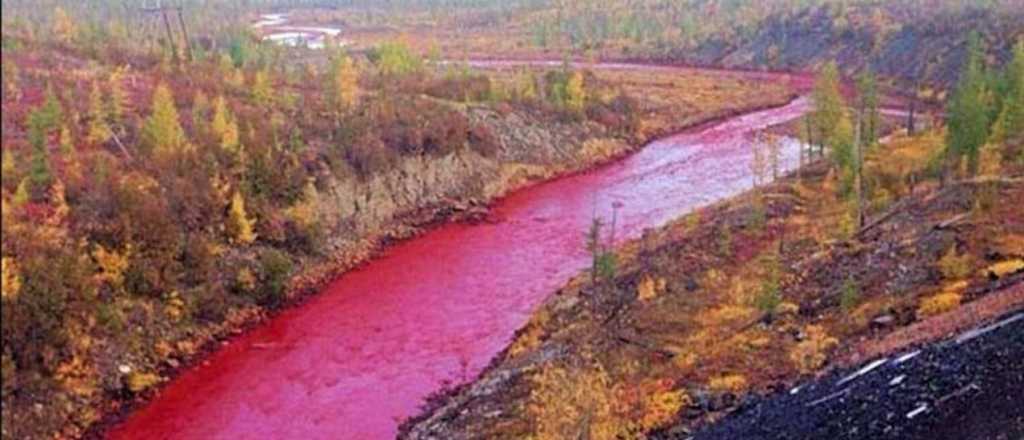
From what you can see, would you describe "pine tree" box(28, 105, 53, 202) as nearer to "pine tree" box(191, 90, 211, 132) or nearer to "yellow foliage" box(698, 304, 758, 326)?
"pine tree" box(191, 90, 211, 132)

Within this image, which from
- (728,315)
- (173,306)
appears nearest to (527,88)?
(173,306)

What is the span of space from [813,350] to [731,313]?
771 centimetres

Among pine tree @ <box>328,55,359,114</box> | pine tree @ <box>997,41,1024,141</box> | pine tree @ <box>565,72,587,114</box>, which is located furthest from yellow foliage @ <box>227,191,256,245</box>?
pine tree @ <box>565,72,587,114</box>

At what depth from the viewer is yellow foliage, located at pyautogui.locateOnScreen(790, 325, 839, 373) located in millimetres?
32406

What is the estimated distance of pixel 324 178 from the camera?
2415 inches

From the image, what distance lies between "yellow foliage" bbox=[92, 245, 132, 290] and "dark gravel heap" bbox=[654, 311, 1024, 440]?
26.0 m

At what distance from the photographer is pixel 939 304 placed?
1342 inches

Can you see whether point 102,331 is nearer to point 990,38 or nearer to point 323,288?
point 323,288

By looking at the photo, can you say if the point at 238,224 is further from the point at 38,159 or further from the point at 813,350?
the point at 813,350

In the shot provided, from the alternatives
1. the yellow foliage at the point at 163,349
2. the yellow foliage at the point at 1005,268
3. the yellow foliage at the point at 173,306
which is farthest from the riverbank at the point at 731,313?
the yellow foliage at the point at 173,306

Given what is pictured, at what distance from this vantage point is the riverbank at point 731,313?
104 feet

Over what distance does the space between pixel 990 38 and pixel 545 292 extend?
70946 millimetres

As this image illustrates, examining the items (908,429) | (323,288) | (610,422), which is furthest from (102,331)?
(908,429)

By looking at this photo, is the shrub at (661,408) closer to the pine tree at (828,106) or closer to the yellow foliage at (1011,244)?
the yellow foliage at (1011,244)
